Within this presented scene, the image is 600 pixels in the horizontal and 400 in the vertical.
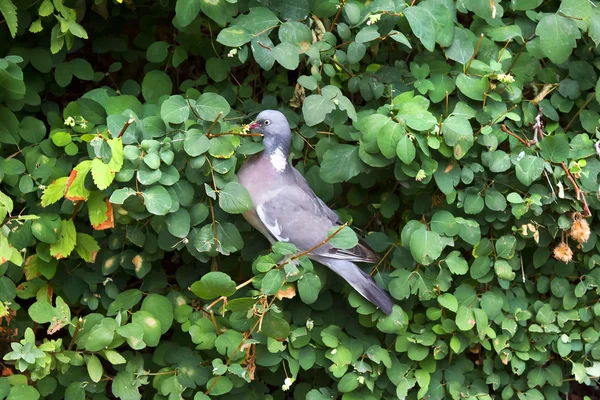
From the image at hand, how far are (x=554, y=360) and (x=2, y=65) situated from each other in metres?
2.35

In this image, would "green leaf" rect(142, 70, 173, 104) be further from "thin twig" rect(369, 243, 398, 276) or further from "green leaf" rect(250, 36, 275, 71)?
"thin twig" rect(369, 243, 398, 276)

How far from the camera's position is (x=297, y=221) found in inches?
83.9

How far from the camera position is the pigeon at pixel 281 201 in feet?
6.97

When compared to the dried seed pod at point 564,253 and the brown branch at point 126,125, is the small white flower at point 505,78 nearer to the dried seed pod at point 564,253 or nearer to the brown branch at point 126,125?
the dried seed pod at point 564,253

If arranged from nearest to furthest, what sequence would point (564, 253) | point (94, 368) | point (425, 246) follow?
point (94, 368) → point (425, 246) → point (564, 253)

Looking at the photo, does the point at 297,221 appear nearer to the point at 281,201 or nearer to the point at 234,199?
the point at 281,201

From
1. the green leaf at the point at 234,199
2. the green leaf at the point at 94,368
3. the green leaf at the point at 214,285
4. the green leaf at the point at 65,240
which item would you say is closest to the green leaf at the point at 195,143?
the green leaf at the point at 234,199

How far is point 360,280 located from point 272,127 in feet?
1.90

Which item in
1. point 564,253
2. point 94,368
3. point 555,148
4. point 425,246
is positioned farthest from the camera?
point 564,253

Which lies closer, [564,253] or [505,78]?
[505,78]

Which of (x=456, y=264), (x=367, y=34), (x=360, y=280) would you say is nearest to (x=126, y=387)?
(x=360, y=280)

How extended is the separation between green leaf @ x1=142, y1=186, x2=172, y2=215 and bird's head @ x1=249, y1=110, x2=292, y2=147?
15.1 inches

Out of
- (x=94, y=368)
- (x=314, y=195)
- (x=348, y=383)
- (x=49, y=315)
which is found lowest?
(x=348, y=383)

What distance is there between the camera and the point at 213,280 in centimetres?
199
